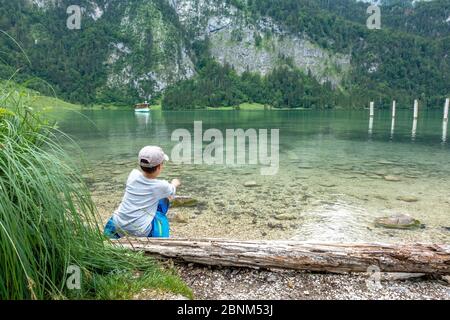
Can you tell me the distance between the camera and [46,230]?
3156 millimetres

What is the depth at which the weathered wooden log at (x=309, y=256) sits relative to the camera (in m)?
4.66

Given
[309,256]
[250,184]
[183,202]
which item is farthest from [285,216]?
[309,256]

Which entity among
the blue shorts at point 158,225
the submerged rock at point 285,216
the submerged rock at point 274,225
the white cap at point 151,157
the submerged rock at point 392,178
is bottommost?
the submerged rock at point 274,225

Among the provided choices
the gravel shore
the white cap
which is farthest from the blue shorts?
the gravel shore

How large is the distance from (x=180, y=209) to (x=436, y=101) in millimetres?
214290

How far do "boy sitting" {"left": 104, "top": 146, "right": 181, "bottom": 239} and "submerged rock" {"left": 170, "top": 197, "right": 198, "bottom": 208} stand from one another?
20.8 feet

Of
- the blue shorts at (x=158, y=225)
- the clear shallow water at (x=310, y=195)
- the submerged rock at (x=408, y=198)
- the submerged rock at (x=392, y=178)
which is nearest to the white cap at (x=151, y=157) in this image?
the blue shorts at (x=158, y=225)

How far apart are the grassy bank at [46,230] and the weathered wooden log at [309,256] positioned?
0.57m

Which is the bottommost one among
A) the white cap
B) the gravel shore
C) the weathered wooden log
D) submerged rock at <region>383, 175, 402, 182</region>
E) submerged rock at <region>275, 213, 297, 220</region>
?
submerged rock at <region>275, 213, 297, 220</region>

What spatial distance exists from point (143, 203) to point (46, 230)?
6.83 ft

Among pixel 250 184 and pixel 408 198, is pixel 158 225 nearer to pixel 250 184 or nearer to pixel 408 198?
pixel 250 184

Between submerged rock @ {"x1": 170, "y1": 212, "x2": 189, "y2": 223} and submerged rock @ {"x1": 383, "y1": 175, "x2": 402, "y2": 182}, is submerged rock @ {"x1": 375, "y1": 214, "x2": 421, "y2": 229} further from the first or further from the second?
submerged rock @ {"x1": 383, "y1": 175, "x2": 402, "y2": 182}

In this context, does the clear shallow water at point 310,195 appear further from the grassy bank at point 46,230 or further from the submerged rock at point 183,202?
the grassy bank at point 46,230

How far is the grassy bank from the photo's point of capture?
9.08 ft
